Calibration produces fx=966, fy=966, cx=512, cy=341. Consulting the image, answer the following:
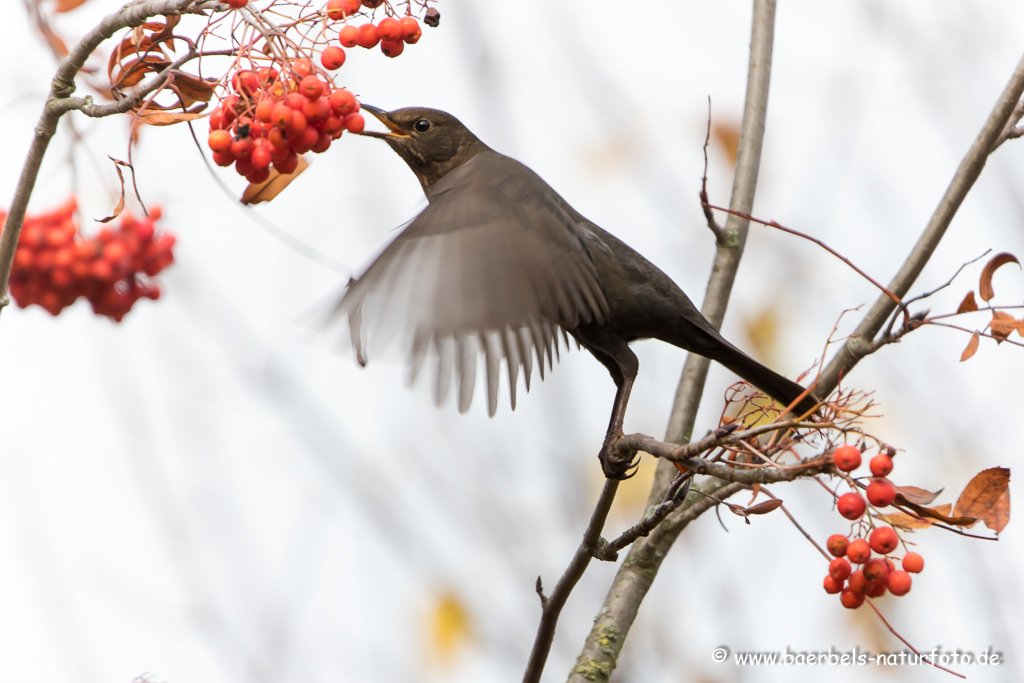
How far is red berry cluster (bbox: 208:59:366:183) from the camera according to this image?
1906 mm

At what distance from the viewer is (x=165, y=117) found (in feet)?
6.38

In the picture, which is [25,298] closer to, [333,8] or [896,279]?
[333,8]

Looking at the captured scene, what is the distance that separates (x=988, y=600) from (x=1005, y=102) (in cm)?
189

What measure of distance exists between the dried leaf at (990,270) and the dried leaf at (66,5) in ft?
6.99

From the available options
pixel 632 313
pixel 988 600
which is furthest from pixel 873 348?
pixel 988 600

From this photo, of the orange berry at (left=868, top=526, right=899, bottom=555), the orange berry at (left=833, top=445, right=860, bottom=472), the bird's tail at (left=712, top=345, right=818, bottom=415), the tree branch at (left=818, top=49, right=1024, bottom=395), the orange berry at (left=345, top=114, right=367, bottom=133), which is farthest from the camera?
the bird's tail at (left=712, top=345, right=818, bottom=415)

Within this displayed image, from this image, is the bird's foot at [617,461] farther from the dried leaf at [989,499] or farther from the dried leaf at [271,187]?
the dried leaf at [271,187]

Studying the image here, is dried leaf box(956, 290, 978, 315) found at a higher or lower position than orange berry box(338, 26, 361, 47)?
lower

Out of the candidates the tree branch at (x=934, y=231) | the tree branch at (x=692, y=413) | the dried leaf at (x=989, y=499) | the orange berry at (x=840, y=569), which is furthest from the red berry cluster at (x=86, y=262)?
the dried leaf at (x=989, y=499)

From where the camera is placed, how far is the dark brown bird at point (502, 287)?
219 cm

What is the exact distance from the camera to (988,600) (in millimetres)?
3463

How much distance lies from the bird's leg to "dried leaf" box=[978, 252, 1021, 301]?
0.77 m

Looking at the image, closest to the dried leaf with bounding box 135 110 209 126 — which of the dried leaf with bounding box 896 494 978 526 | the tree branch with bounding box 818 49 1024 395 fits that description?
the dried leaf with bounding box 896 494 978 526

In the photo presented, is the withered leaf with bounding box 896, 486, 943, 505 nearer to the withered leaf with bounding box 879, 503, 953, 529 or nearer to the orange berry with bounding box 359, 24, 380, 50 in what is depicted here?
the withered leaf with bounding box 879, 503, 953, 529
